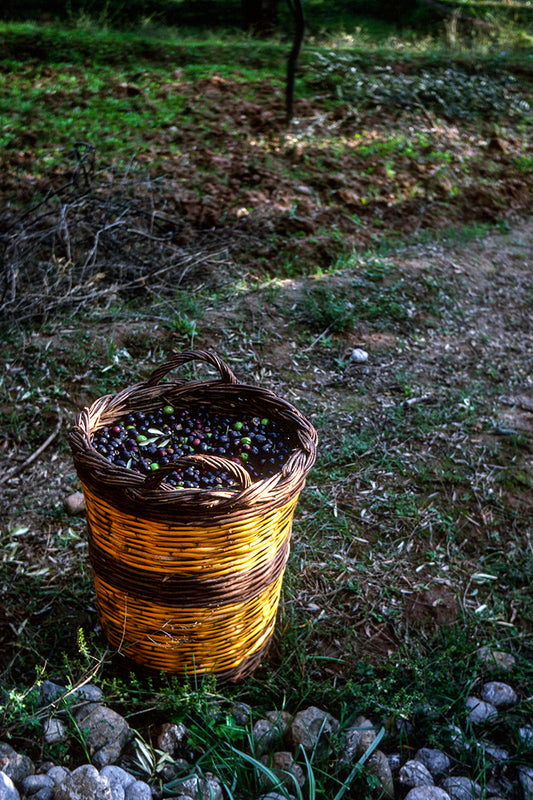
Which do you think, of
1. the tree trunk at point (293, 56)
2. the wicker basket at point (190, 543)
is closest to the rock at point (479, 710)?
the wicker basket at point (190, 543)

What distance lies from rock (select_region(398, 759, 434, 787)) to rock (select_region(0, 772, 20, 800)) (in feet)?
3.15

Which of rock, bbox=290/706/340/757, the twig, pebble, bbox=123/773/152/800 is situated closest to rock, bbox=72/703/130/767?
pebble, bbox=123/773/152/800

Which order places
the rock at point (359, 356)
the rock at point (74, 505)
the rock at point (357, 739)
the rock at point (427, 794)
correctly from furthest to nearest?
1. the rock at point (359, 356)
2. the rock at point (74, 505)
3. the rock at point (357, 739)
4. the rock at point (427, 794)

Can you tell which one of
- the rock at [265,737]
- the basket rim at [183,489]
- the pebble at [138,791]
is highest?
the basket rim at [183,489]

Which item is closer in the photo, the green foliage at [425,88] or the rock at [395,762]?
the rock at [395,762]

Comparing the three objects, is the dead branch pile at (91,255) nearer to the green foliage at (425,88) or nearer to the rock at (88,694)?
the rock at (88,694)

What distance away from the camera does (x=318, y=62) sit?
6.92 metres

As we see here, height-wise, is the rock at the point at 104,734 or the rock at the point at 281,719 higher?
the rock at the point at 104,734

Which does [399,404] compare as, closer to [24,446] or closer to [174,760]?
[24,446]

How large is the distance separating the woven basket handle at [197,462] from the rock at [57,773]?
734 mm

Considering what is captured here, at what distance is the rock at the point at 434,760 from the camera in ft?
5.68

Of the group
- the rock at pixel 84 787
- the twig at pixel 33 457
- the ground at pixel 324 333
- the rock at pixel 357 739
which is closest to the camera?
the rock at pixel 84 787

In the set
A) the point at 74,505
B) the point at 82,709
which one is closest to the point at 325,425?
the point at 74,505

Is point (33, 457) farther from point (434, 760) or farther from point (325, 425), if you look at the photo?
point (434, 760)
